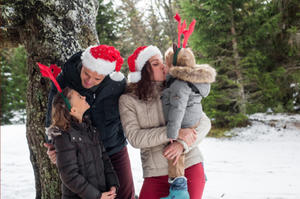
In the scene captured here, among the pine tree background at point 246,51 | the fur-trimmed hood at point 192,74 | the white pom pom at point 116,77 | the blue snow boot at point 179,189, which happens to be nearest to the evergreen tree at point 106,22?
the pine tree background at point 246,51

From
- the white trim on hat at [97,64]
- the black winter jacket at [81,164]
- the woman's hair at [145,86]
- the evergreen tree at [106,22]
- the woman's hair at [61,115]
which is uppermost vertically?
the evergreen tree at [106,22]

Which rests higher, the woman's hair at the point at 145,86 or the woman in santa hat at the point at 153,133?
the woman's hair at the point at 145,86

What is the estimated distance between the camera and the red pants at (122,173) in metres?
2.11

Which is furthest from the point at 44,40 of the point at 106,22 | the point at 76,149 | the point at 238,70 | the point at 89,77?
the point at 106,22

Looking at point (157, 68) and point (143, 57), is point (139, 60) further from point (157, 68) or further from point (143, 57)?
point (157, 68)

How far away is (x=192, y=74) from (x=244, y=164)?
428 cm

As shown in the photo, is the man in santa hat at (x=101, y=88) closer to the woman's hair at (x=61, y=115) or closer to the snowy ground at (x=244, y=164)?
the woman's hair at (x=61, y=115)

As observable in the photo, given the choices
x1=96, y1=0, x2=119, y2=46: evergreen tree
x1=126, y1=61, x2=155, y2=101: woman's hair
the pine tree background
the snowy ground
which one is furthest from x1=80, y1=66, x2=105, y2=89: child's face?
x1=96, y1=0, x2=119, y2=46: evergreen tree

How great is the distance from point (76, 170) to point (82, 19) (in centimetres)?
169

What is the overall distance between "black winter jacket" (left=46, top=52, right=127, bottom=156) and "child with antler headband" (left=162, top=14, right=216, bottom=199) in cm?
43

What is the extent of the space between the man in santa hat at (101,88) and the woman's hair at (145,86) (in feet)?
0.60

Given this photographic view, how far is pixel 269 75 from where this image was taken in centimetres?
777

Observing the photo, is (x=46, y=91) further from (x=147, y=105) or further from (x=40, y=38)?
(x=147, y=105)

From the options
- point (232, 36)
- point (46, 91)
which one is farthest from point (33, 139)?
point (232, 36)
